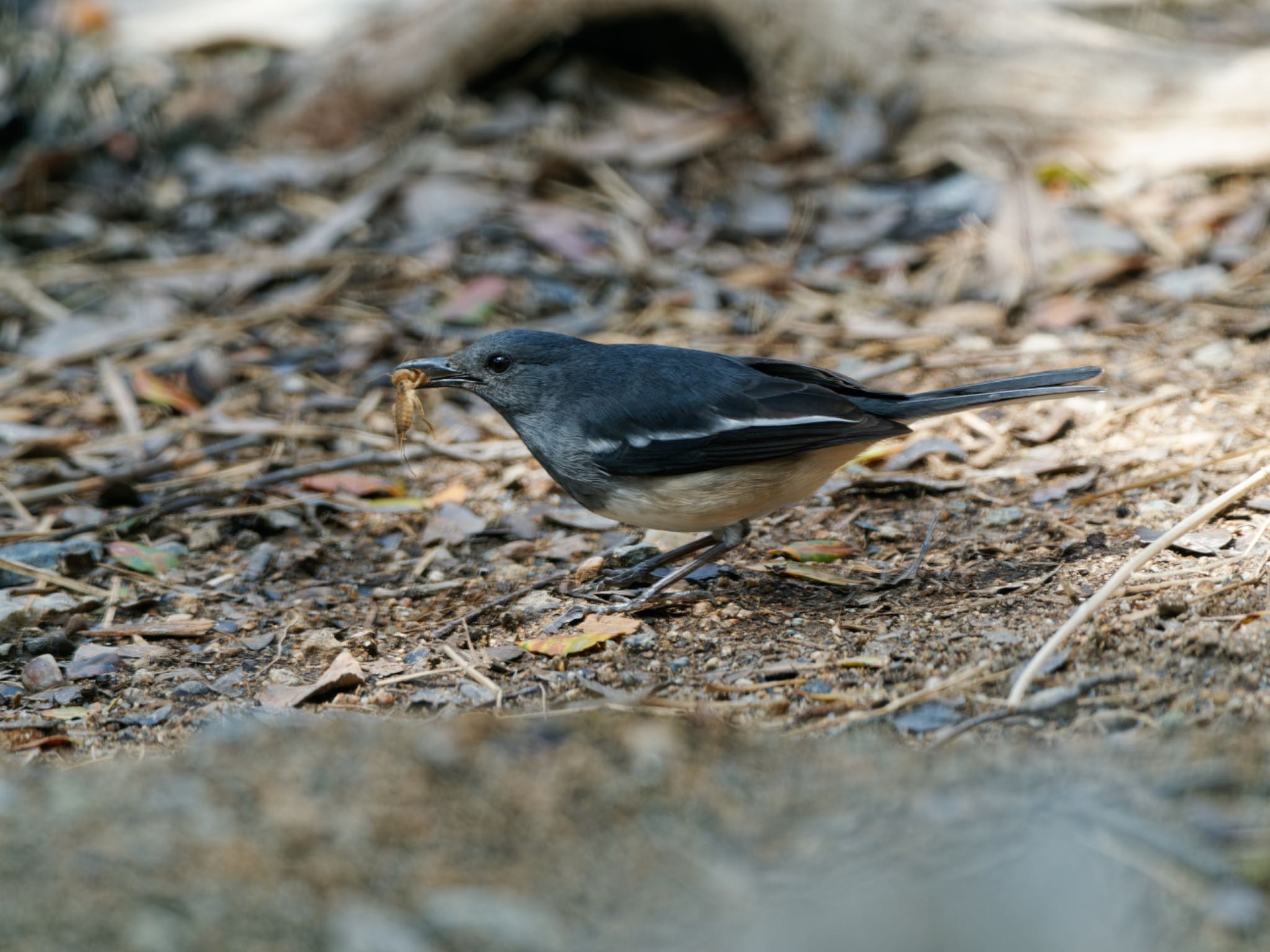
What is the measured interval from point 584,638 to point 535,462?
71.2 inches

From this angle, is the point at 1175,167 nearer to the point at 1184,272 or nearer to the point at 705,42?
the point at 1184,272

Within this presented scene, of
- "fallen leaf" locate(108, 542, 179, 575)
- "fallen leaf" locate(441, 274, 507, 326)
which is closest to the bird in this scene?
"fallen leaf" locate(108, 542, 179, 575)

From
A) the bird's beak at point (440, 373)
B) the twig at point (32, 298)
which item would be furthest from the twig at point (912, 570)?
the twig at point (32, 298)

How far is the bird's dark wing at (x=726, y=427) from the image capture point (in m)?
4.07

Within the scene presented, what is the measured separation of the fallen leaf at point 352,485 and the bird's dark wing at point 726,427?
1.36 m

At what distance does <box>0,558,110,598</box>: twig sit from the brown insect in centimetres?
123

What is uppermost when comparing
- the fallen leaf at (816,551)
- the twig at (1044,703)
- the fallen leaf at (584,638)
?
the twig at (1044,703)

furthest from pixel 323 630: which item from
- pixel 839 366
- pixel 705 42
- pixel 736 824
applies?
pixel 705 42

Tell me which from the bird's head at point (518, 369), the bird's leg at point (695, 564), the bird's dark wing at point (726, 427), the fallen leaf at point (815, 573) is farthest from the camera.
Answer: the bird's head at point (518, 369)

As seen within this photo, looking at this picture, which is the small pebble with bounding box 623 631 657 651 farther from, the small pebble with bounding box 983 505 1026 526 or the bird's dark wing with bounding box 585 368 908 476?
the small pebble with bounding box 983 505 1026 526

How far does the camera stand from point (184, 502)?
5059mm

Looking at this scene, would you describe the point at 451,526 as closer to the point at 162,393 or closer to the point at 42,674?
the point at 42,674

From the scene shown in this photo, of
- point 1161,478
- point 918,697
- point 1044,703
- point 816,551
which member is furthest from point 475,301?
point 1044,703

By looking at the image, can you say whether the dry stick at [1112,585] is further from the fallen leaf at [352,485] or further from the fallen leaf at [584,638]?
the fallen leaf at [352,485]
